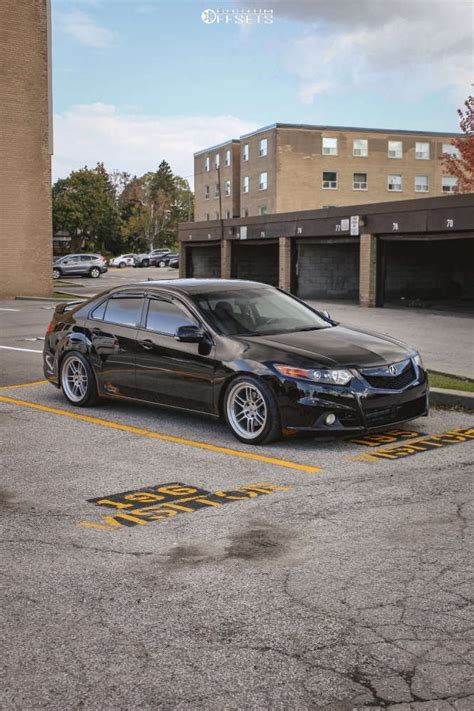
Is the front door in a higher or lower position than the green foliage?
lower

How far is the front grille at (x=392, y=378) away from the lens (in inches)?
317

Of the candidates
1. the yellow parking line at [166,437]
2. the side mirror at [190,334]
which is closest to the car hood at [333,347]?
the side mirror at [190,334]

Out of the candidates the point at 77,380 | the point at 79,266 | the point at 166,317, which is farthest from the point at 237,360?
the point at 79,266

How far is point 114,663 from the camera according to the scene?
12.4 feet

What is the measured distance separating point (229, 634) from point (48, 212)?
1494 inches

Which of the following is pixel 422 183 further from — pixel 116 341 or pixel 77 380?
pixel 116 341

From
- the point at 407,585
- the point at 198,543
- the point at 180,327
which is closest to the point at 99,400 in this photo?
the point at 180,327

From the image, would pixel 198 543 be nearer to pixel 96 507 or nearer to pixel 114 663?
pixel 96 507

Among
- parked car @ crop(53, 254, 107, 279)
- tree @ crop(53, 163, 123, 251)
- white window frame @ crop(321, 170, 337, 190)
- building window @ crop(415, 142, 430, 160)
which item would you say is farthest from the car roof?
tree @ crop(53, 163, 123, 251)

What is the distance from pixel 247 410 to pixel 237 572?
3.45m

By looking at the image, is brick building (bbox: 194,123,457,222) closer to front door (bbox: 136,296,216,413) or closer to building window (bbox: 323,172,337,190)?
building window (bbox: 323,172,337,190)

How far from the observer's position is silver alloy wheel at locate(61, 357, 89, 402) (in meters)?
10.2

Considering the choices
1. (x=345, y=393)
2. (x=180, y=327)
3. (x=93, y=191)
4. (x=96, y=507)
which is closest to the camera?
(x=96, y=507)

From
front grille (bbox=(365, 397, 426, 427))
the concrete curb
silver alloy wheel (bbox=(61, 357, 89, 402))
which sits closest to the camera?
front grille (bbox=(365, 397, 426, 427))
